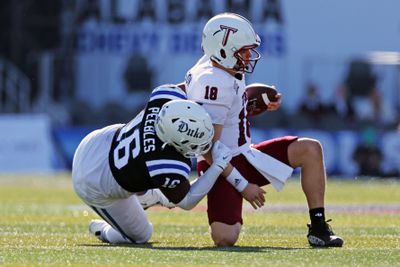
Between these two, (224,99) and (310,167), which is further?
(310,167)

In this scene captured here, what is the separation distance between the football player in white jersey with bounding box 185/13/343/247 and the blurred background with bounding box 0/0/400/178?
1243 cm

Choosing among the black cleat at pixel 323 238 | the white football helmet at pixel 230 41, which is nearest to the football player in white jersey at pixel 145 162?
the white football helmet at pixel 230 41

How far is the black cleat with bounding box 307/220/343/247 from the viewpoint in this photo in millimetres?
7055

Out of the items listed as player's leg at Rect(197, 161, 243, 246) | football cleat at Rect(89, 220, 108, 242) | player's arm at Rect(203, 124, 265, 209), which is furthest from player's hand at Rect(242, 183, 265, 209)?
football cleat at Rect(89, 220, 108, 242)

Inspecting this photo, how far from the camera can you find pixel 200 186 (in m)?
6.92

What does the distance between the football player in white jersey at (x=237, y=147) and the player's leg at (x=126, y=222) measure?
0.46 meters

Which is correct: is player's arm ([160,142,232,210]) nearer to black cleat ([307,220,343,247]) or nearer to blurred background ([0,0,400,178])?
black cleat ([307,220,343,247])

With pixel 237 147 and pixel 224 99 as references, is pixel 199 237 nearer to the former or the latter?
pixel 237 147

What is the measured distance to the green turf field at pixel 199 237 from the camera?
611cm

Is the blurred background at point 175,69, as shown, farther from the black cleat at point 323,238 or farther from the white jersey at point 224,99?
the black cleat at point 323,238

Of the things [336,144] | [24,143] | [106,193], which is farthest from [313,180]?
[24,143]

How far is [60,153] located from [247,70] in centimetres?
1326

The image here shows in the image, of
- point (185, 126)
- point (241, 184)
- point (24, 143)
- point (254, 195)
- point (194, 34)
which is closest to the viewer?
point (185, 126)

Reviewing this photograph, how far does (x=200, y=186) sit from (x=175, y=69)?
15231mm
